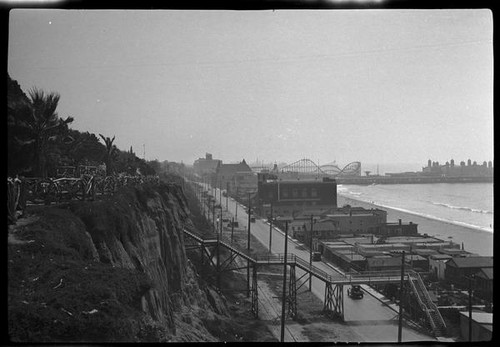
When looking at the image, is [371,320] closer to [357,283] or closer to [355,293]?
[357,283]

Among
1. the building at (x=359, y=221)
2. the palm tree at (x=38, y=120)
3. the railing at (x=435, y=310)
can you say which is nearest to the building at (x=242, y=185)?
the building at (x=359, y=221)

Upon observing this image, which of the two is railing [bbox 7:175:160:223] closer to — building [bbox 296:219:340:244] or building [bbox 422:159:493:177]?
building [bbox 296:219:340:244]

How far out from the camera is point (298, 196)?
4312 cm

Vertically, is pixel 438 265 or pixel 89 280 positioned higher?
pixel 89 280

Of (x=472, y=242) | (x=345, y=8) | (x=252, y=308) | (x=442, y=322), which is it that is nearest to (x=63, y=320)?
(x=345, y=8)

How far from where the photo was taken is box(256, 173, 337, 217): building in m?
42.3

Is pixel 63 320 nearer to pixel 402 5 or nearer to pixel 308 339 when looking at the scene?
pixel 402 5

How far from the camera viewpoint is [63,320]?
512 centimetres

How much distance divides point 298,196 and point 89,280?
124 feet

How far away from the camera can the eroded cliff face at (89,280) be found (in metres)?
5.18

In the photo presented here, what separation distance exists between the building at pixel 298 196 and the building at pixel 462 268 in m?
23.9

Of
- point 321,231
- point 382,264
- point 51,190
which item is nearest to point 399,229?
point 321,231
